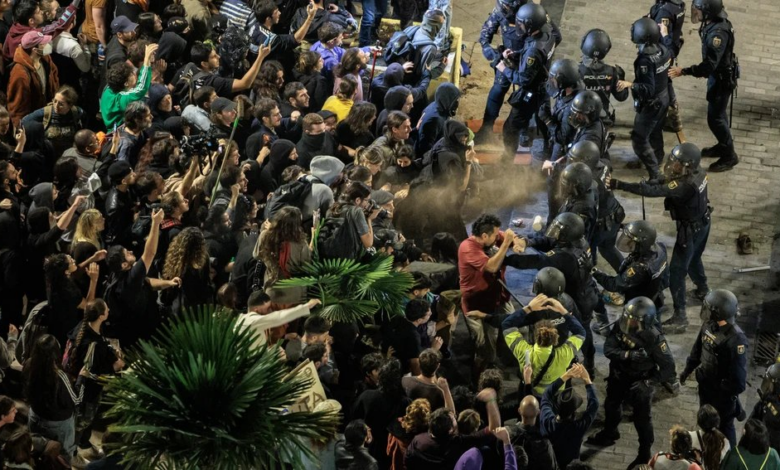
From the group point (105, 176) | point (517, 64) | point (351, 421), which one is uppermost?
point (517, 64)

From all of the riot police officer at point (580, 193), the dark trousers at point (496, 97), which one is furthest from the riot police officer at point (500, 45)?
the riot police officer at point (580, 193)

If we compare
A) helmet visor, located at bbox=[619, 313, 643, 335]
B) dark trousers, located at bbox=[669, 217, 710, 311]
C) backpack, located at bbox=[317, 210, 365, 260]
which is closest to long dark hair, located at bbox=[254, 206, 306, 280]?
backpack, located at bbox=[317, 210, 365, 260]

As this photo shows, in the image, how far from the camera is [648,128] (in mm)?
13742

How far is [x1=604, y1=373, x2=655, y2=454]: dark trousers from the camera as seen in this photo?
1028 cm

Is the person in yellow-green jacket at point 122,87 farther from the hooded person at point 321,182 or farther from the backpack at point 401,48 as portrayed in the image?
the backpack at point 401,48

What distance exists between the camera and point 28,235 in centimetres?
1050

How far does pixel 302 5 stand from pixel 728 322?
6.72 meters

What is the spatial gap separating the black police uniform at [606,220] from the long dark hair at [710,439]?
127 inches

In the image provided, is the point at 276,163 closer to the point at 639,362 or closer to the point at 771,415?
the point at 639,362

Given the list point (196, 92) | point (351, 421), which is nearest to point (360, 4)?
point (196, 92)

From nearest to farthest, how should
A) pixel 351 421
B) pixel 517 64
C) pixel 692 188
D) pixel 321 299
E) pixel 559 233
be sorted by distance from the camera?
1. pixel 351 421
2. pixel 321 299
3. pixel 559 233
4. pixel 692 188
5. pixel 517 64

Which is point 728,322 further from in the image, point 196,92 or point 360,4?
point 360,4

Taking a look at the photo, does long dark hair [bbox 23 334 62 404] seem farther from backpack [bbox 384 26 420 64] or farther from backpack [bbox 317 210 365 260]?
backpack [bbox 384 26 420 64]

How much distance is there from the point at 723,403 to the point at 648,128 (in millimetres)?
4232
